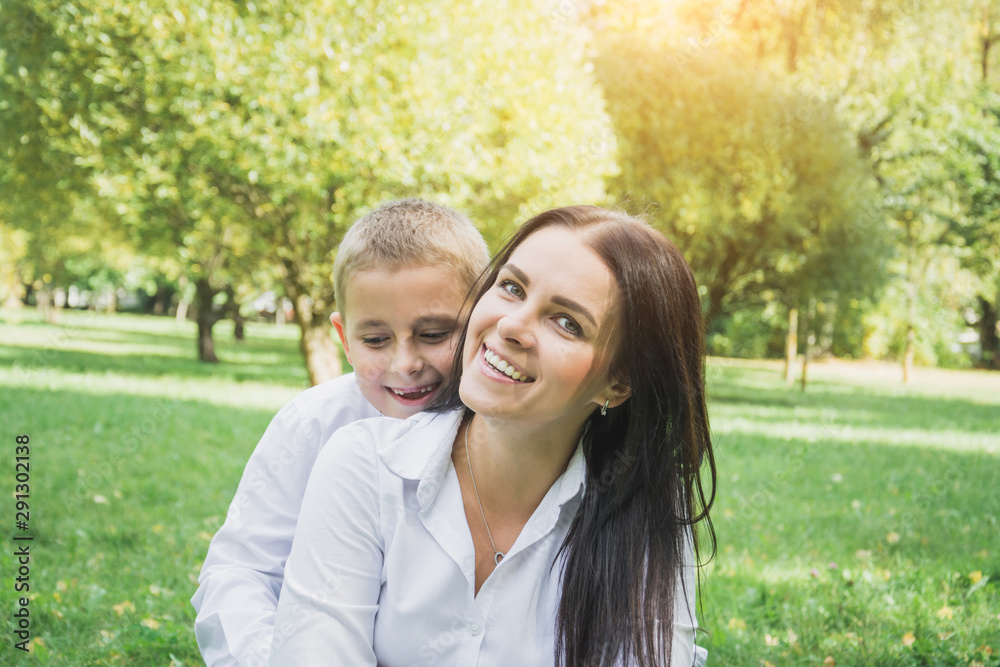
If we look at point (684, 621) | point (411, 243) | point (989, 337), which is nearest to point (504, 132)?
point (411, 243)

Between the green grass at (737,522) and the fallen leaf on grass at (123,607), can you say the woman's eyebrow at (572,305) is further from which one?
the fallen leaf on grass at (123,607)

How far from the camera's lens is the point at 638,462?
2.17 m

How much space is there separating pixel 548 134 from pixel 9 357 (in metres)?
11.8

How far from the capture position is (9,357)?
1555 centimetres

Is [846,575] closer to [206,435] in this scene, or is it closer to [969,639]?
[969,639]

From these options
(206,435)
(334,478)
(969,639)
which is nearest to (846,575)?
(969,639)

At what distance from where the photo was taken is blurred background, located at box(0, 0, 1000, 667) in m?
4.49

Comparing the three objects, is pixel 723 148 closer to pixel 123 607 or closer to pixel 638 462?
pixel 123 607

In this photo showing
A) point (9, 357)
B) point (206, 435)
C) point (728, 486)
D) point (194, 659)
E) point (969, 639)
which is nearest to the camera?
point (194, 659)

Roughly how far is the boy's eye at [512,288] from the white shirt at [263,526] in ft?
2.88

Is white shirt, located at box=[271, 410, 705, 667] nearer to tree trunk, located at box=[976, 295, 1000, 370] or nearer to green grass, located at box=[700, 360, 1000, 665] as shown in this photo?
green grass, located at box=[700, 360, 1000, 665]

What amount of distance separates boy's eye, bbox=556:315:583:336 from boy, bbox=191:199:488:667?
27.2 inches

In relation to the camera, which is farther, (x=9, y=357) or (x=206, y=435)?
(x=9, y=357)

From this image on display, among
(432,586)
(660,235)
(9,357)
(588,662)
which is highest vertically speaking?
(660,235)
